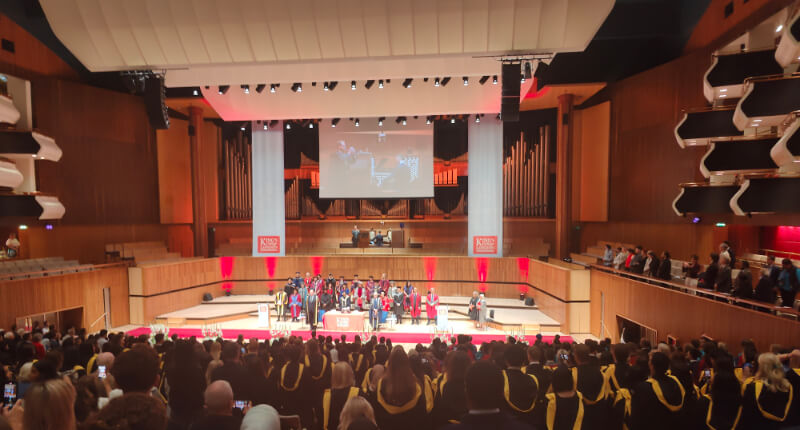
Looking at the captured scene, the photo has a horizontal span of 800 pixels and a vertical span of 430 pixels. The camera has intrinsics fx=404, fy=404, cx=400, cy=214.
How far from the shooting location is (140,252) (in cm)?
1298

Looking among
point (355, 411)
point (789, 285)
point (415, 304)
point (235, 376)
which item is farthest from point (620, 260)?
point (355, 411)

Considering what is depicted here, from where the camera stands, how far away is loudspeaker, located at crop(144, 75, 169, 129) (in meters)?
8.34

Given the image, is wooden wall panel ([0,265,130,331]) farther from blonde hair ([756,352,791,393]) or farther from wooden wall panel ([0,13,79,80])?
blonde hair ([756,352,791,393])

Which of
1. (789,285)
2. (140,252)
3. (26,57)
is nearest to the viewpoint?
(789,285)

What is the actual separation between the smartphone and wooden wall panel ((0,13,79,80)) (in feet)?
35.4

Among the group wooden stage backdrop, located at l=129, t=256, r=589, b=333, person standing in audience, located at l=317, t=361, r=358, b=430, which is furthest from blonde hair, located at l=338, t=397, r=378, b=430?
wooden stage backdrop, located at l=129, t=256, r=589, b=333

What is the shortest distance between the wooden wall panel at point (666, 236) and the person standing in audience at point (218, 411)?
11163mm

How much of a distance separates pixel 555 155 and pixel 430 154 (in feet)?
15.4

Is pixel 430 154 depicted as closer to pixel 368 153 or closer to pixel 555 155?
pixel 368 153

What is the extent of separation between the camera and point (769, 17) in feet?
25.4

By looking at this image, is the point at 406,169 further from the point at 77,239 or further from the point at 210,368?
the point at 210,368

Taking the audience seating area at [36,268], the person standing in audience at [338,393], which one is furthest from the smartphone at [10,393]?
the audience seating area at [36,268]

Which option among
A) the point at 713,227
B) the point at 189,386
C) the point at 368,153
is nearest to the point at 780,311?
the point at 713,227

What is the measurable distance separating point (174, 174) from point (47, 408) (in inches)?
596
